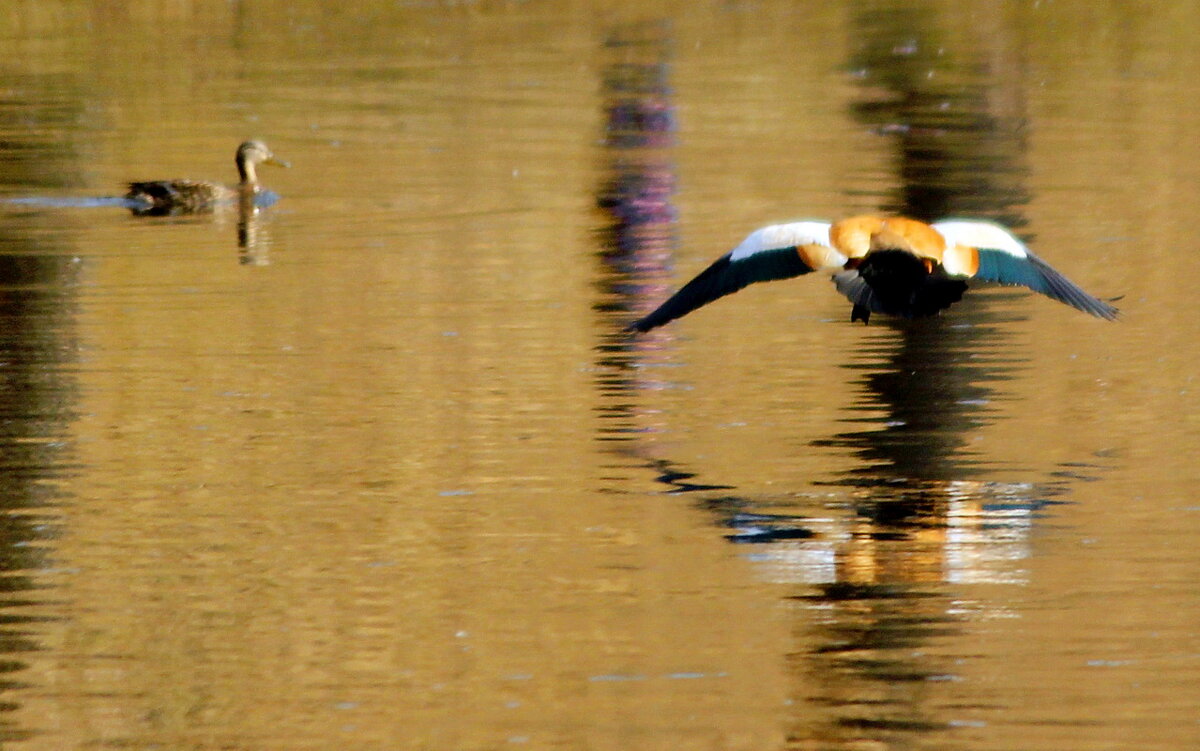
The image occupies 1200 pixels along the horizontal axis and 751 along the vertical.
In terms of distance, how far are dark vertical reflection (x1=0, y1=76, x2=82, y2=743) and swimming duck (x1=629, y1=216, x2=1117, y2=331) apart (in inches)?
106

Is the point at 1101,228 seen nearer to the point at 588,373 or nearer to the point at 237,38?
the point at 588,373

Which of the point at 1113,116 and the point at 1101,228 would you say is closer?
the point at 1101,228

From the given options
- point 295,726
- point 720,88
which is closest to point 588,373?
point 295,726

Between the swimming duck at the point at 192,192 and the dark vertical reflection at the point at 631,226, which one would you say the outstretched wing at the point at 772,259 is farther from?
the swimming duck at the point at 192,192

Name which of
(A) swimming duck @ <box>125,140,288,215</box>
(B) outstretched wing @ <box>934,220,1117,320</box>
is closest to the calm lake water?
(A) swimming duck @ <box>125,140,288,215</box>

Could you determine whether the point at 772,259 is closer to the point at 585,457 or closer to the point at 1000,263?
the point at 1000,263

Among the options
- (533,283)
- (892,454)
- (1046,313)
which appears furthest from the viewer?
(533,283)

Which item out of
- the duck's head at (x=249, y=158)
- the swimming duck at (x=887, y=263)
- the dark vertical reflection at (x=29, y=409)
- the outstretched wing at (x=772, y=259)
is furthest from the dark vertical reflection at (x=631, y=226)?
the duck's head at (x=249, y=158)

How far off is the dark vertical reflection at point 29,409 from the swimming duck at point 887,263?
270 cm

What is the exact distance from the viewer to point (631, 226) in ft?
56.8

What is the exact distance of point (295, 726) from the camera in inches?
280

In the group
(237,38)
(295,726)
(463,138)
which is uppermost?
(237,38)

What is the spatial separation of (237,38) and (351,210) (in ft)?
63.9

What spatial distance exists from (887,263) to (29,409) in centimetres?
464
